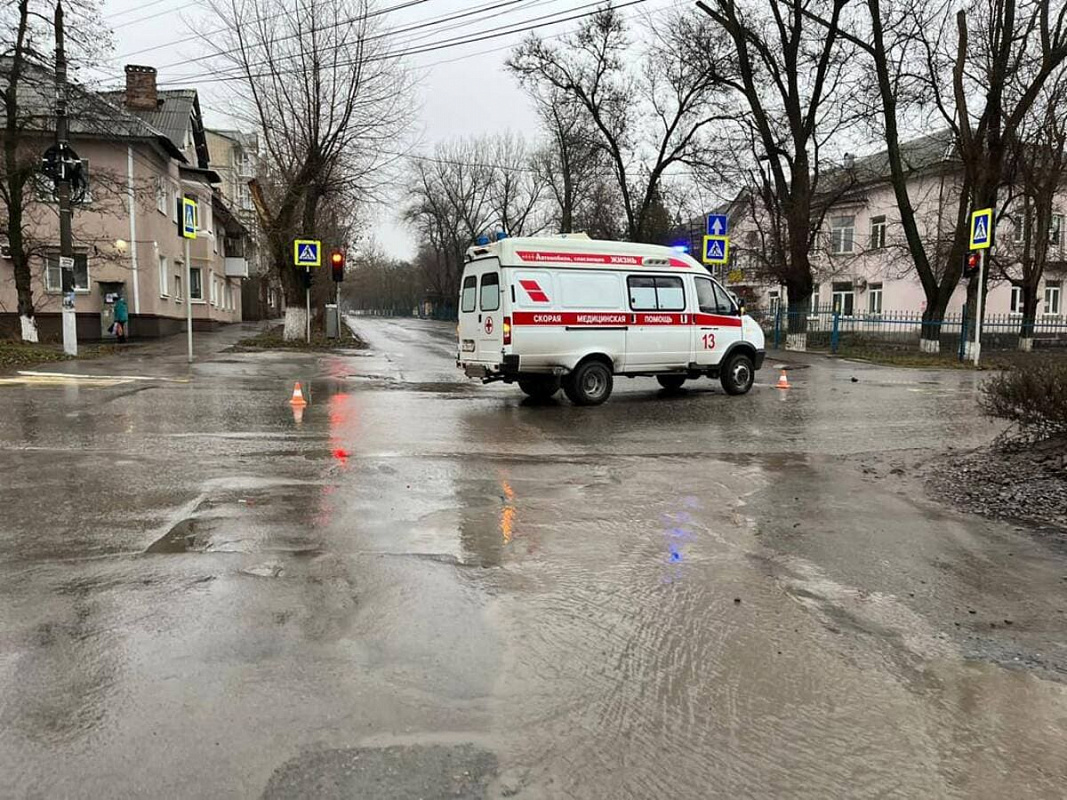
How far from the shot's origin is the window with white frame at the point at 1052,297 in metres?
40.5

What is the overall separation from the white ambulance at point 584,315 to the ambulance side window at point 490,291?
0.02 m

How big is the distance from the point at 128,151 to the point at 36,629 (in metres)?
28.7

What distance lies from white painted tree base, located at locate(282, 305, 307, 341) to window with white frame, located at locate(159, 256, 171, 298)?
21.0ft

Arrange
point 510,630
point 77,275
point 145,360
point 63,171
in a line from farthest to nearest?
1. point 77,275
2. point 145,360
3. point 63,171
4. point 510,630

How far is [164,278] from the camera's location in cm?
3036

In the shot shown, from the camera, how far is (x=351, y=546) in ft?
16.4

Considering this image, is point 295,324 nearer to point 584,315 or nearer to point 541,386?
point 541,386

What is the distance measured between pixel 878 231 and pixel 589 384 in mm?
36794

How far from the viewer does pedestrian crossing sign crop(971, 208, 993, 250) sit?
64.0 feet

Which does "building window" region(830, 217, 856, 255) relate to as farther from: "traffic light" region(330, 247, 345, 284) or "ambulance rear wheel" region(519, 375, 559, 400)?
"ambulance rear wheel" region(519, 375, 559, 400)

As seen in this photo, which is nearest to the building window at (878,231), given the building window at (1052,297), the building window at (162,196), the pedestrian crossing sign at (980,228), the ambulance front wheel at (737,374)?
the building window at (1052,297)

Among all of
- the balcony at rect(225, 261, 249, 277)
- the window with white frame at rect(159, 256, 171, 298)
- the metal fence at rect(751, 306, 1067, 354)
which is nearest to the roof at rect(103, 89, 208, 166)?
the window with white frame at rect(159, 256, 171, 298)

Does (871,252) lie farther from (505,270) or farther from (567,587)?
(567,587)

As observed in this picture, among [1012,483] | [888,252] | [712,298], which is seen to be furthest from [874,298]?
[1012,483]
